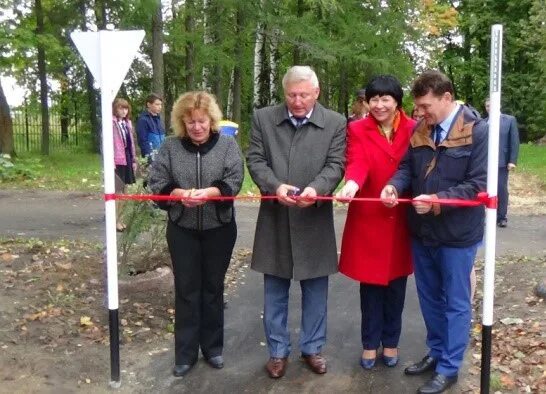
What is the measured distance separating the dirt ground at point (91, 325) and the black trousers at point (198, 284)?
0.45 m

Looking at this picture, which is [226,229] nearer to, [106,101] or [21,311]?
[106,101]

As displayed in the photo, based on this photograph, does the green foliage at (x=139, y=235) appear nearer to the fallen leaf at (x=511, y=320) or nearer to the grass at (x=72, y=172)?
the fallen leaf at (x=511, y=320)

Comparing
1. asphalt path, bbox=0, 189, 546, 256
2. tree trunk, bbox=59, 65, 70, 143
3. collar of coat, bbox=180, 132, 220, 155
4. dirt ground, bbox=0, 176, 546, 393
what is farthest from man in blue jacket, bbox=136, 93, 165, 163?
tree trunk, bbox=59, 65, 70, 143

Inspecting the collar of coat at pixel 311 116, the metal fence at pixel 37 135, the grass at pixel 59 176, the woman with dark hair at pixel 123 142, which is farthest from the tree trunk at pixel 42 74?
the collar of coat at pixel 311 116

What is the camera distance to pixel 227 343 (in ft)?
16.3

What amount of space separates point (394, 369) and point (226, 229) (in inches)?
58.8

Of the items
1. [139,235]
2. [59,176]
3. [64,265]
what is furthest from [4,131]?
[139,235]

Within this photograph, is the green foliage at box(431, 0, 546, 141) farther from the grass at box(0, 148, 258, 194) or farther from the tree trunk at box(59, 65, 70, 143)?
the grass at box(0, 148, 258, 194)

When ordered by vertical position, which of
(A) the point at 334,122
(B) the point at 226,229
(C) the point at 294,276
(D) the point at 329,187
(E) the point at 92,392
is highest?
(A) the point at 334,122

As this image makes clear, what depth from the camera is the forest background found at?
17344 mm

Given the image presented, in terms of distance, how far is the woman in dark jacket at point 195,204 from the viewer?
4191mm

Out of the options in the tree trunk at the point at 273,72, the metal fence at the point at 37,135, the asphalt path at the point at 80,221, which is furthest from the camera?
the metal fence at the point at 37,135

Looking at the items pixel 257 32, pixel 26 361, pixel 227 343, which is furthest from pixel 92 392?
pixel 257 32

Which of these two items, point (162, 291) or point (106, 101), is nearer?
point (106, 101)
